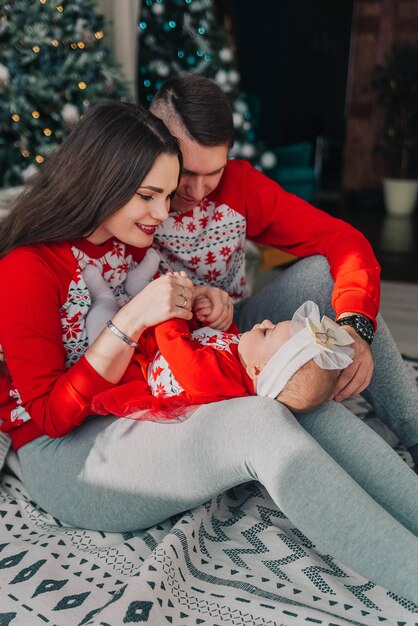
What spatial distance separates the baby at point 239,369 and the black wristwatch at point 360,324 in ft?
0.42

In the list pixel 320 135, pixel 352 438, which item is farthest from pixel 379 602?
pixel 320 135

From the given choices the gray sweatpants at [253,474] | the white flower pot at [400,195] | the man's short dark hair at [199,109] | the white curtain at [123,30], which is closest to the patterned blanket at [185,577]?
the gray sweatpants at [253,474]

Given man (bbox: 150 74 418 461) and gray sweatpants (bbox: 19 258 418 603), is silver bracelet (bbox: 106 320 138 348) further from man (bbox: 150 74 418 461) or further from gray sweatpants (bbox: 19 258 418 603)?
man (bbox: 150 74 418 461)

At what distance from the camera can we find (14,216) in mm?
1625

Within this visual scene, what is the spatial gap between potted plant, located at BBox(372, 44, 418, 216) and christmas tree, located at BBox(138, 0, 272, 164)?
2997mm

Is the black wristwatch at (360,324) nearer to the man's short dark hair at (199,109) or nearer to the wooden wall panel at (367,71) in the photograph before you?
the man's short dark hair at (199,109)

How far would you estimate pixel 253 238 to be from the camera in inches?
85.4

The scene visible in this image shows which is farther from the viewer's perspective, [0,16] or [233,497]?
Answer: [0,16]

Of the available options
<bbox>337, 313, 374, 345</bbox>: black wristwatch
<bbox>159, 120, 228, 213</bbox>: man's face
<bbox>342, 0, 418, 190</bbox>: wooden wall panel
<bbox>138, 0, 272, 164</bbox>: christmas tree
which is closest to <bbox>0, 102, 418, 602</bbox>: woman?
<bbox>159, 120, 228, 213</bbox>: man's face

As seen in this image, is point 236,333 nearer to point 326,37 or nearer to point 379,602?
point 379,602

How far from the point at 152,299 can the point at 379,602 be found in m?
0.75

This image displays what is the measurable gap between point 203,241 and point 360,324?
530mm

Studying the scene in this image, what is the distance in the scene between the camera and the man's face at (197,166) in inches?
68.0

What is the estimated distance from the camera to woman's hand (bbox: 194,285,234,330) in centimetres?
173
